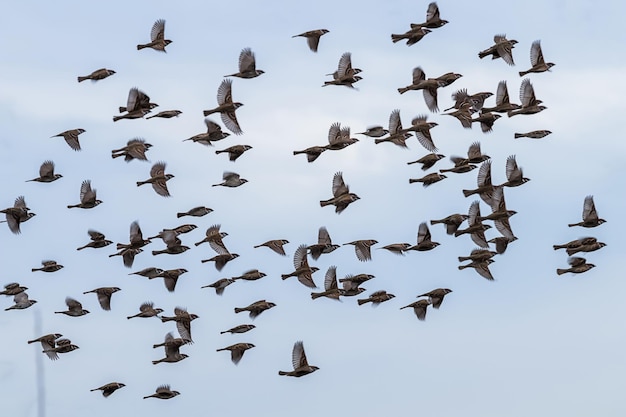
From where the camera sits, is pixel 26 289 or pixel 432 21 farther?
pixel 26 289

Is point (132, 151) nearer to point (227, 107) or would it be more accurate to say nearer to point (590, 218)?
point (227, 107)

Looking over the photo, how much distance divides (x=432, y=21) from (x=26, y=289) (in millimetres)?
28217

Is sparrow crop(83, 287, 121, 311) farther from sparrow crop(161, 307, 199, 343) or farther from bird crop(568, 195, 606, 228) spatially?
bird crop(568, 195, 606, 228)

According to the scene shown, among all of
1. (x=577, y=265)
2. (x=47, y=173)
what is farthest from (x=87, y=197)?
(x=577, y=265)

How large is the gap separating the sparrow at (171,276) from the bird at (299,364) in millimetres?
7917

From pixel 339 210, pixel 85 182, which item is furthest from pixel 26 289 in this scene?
pixel 339 210

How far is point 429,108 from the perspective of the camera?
424 ft

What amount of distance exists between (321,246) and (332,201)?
3428 mm

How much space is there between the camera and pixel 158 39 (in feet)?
419

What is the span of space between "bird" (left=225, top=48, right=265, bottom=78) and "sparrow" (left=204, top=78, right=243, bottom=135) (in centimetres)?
119

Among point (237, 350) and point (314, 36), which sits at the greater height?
point (314, 36)

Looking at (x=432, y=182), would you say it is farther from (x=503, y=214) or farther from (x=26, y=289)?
(x=26, y=289)

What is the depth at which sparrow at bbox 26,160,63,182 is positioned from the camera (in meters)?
132

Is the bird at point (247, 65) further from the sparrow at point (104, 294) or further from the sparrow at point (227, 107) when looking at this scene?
the sparrow at point (104, 294)
